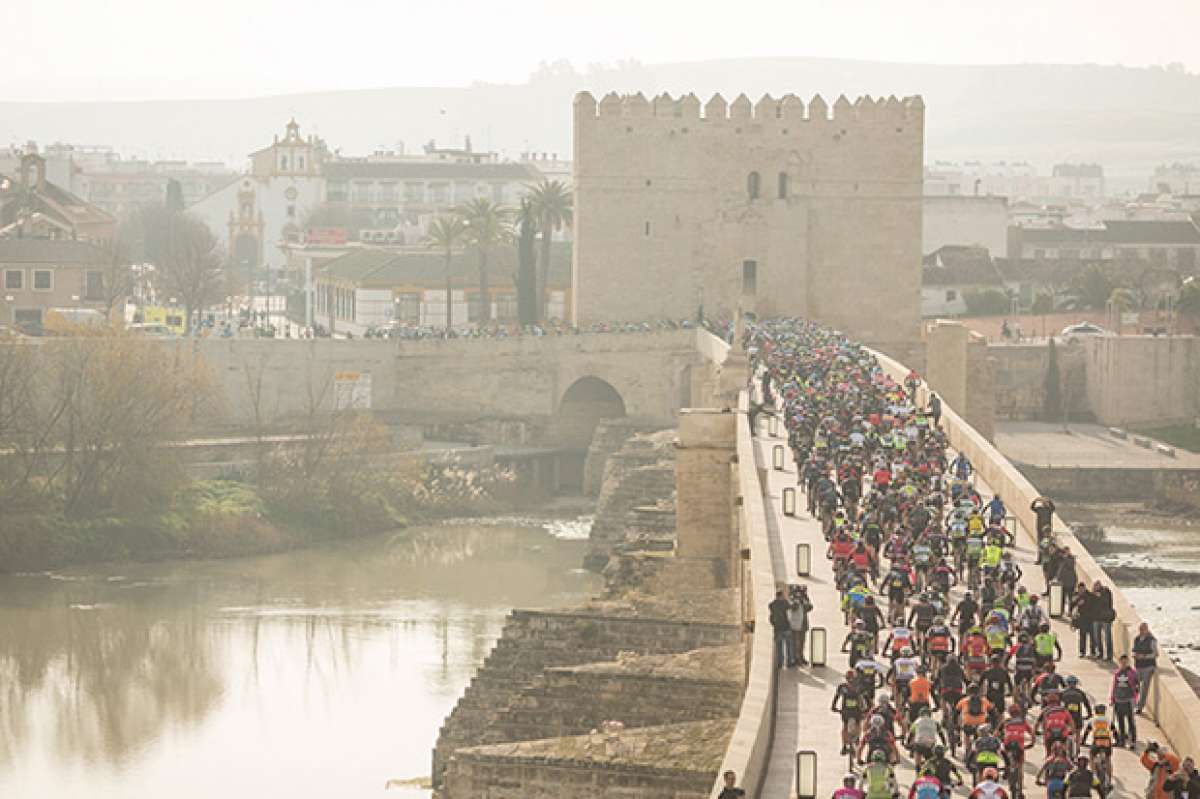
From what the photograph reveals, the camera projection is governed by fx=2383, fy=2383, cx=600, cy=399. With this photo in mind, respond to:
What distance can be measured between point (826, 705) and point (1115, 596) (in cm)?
363

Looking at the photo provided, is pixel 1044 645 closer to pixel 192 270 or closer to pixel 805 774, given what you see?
pixel 805 774

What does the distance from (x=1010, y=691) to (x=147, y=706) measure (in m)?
17.2

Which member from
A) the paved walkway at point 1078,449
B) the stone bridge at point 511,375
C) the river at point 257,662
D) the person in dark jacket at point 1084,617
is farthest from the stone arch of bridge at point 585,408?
the person in dark jacket at point 1084,617

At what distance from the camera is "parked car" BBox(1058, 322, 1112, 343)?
63.9 m

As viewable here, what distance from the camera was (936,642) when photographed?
16766mm

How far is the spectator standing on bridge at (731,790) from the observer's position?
1265 centimetres

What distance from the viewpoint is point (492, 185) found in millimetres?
109125

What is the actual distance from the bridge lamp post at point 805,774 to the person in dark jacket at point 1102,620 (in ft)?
16.0

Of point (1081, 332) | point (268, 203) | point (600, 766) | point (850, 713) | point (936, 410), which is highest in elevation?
point (268, 203)

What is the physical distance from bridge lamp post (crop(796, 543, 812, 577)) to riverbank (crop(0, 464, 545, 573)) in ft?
70.9

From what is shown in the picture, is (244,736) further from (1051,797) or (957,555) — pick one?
(1051,797)

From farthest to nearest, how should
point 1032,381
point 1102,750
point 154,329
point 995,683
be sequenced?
1. point 1032,381
2. point 154,329
3. point 995,683
4. point 1102,750

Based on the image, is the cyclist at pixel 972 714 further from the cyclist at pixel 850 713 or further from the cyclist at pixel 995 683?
the cyclist at pixel 850 713

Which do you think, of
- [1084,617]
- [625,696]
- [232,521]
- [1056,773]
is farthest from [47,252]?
[1056,773]
